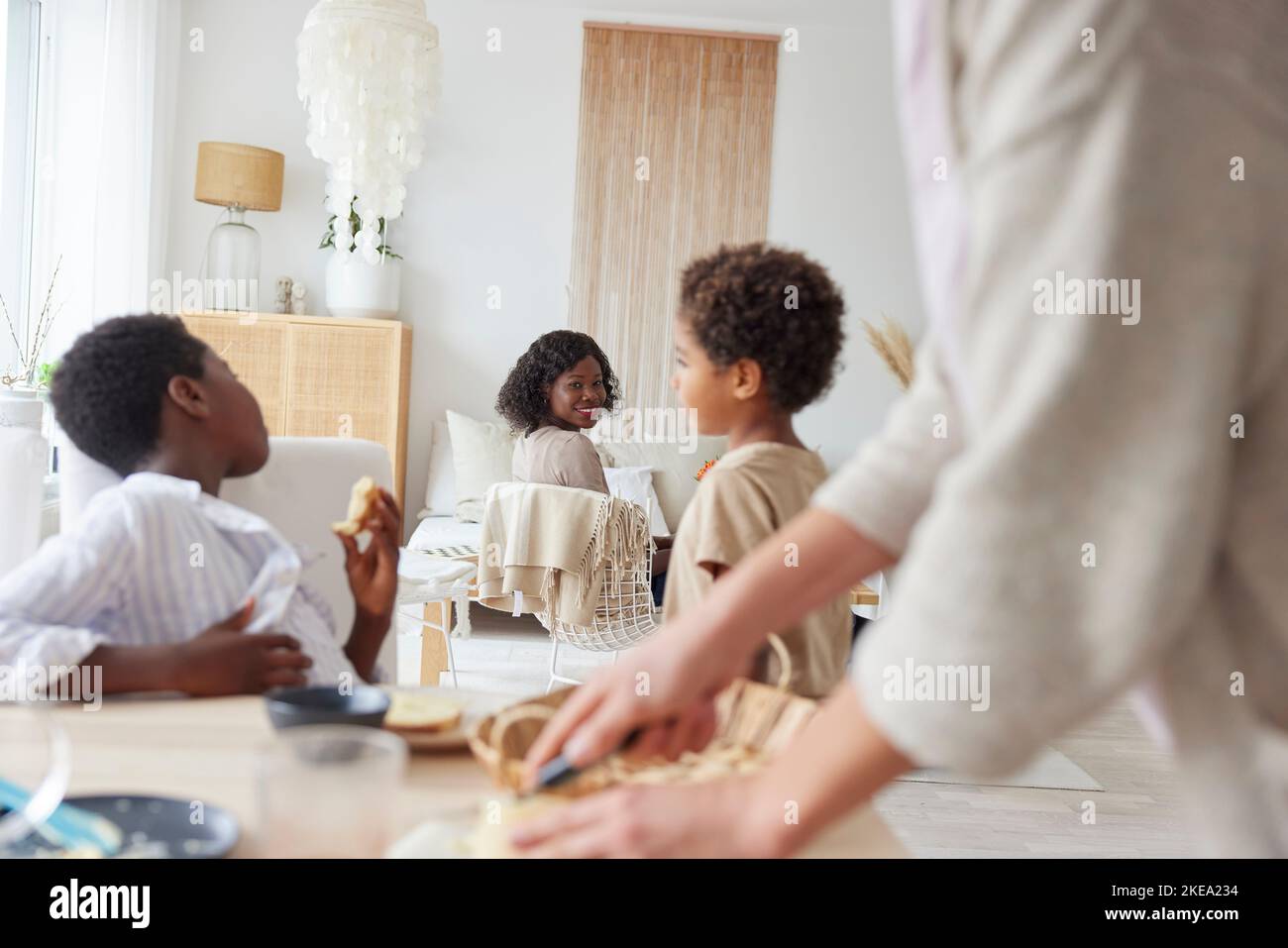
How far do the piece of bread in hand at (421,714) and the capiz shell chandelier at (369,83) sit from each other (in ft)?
10.4

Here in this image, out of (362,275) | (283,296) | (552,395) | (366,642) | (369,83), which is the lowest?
(366,642)

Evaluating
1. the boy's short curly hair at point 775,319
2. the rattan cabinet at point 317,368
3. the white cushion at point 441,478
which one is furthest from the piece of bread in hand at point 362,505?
the white cushion at point 441,478

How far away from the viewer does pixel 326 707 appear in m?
0.88

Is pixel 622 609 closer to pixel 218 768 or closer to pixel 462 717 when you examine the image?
pixel 462 717

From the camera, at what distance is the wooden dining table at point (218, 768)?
736mm

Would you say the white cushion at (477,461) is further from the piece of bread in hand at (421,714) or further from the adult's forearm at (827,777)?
the adult's forearm at (827,777)

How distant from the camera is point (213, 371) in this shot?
56.5 inches

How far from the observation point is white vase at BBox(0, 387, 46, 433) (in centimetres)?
299

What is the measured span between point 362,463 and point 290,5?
476 cm

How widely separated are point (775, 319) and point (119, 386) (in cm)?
83

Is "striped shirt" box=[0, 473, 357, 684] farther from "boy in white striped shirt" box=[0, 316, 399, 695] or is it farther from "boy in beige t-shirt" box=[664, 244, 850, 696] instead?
"boy in beige t-shirt" box=[664, 244, 850, 696]

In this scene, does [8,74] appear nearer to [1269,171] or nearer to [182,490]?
[182,490]

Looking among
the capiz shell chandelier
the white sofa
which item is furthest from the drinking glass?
the capiz shell chandelier

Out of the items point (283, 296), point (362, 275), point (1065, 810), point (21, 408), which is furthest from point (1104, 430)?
point (283, 296)
